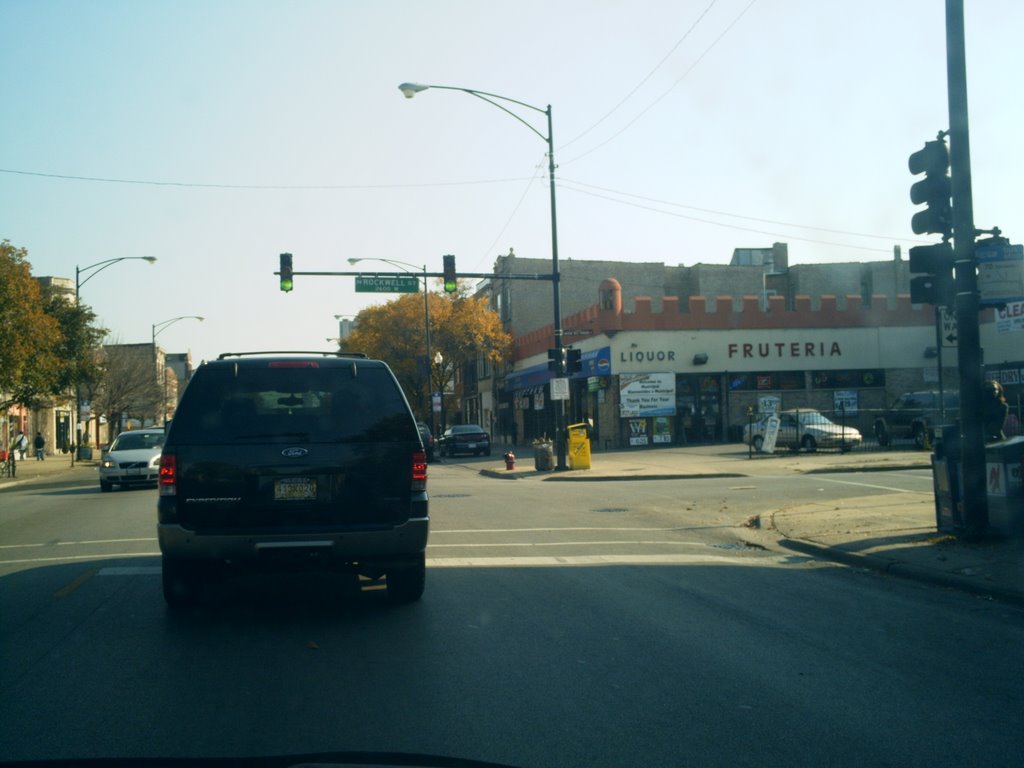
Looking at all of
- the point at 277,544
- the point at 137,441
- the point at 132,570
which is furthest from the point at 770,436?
the point at 277,544

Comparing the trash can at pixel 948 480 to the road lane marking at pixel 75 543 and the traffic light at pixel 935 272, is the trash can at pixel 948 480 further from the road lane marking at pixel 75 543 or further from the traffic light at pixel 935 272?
the road lane marking at pixel 75 543

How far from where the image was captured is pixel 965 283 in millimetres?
11023

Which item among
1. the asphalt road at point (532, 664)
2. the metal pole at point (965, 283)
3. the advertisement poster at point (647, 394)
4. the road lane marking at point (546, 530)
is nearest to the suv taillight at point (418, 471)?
the asphalt road at point (532, 664)

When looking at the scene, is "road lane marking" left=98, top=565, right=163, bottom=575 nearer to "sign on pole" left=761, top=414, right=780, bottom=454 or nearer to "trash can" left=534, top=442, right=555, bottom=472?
"trash can" left=534, top=442, right=555, bottom=472

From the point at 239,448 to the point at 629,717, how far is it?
378 centimetres

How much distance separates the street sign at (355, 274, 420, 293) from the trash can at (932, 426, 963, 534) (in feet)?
65.4

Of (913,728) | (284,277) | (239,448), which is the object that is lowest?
(913,728)

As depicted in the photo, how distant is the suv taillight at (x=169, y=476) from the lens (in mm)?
7320

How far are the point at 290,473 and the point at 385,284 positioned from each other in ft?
74.4

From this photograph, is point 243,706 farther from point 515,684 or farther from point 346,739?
point 515,684

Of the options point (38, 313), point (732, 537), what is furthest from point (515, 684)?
point (38, 313)

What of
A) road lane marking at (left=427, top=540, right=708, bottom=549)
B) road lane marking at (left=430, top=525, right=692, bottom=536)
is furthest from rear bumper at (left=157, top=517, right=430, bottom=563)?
road lane marking at (left=430, top=525, right=692, bottom=536)

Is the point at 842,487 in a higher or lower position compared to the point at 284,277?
lower

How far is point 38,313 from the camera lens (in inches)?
1326
